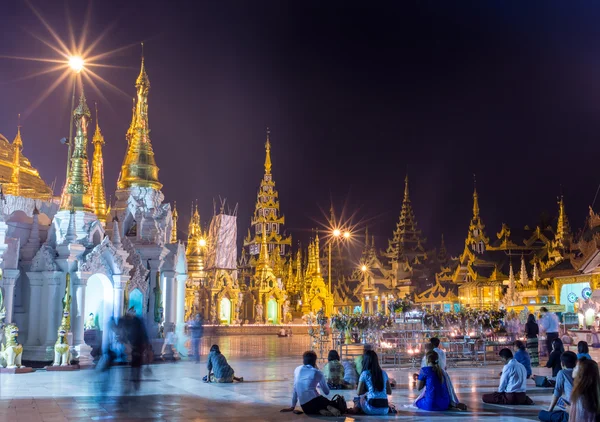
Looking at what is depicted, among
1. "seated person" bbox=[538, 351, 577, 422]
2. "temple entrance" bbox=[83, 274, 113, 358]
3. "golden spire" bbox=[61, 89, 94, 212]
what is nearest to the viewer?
"seated person" bbox=[538, 351, 577, 422]

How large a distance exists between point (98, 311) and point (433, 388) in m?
12.5

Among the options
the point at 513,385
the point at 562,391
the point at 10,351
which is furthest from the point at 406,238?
the point at 562,391

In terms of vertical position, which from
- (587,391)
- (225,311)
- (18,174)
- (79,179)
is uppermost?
(18,174)

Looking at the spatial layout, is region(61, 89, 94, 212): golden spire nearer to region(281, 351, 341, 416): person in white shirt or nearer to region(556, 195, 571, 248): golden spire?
region(281, 351, 341, 416): person in white shirt

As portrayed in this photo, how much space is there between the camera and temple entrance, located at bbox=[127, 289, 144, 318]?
67.5 ft

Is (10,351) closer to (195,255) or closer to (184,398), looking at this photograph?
(184,398)

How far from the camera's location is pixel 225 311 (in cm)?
5206

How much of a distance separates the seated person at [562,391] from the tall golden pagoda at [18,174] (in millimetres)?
26776

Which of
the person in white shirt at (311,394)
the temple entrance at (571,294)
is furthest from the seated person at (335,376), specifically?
the temple entrance at (571,294)

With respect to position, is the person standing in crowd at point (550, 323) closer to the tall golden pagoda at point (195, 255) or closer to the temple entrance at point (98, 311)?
the temple entrance at point (98, 311)

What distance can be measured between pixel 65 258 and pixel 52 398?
7350 mm

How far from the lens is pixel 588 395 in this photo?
6.18 m

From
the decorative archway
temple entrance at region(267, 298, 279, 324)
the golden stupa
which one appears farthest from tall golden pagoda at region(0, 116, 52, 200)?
temple entrance at region(267, 298, 279, 324)

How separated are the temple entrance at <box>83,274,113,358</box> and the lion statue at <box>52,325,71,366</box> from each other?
151 cm
